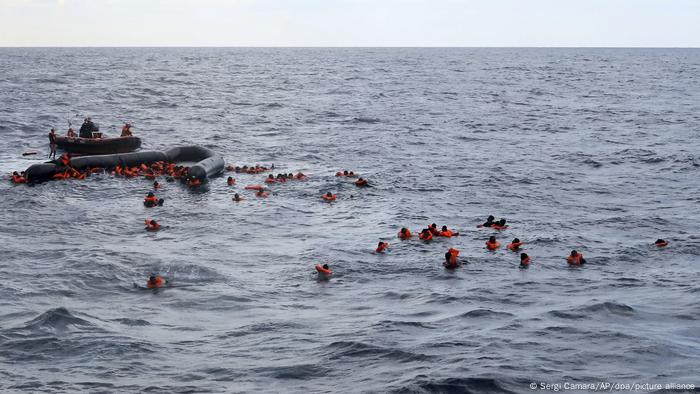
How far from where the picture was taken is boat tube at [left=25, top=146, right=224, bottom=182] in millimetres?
40812

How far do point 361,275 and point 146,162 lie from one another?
23.1m

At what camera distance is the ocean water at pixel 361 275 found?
60.9 feet

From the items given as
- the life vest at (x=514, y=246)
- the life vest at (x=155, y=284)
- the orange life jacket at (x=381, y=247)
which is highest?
the life vest at (x=514, y=246)

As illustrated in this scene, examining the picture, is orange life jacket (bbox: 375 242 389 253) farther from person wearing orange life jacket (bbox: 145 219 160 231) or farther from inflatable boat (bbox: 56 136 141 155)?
inflatable boat (bbox: 56 136 141 155)

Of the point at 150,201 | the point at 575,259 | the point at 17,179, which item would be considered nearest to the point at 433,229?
the point at 575,259

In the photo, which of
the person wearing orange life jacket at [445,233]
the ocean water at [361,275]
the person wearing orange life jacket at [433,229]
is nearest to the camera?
the ocean water at [361,275]

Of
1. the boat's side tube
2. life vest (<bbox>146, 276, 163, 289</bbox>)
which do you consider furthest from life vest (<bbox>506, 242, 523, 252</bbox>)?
the boat's side tube

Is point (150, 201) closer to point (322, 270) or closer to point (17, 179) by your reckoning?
point (17, 179)

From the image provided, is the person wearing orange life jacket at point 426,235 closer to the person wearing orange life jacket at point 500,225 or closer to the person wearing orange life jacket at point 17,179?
the person wearing orange life jacket at point 500,225

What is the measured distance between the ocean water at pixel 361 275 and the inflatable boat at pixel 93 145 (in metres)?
2.88

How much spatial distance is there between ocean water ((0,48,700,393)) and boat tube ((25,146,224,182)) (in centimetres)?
96

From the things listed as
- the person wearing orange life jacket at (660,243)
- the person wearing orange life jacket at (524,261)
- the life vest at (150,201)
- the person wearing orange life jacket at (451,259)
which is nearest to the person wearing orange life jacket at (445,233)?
the person wearing orange life jacket at (451,259)

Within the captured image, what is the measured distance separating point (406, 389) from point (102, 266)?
528 inches

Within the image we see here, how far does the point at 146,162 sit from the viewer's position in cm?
4547
